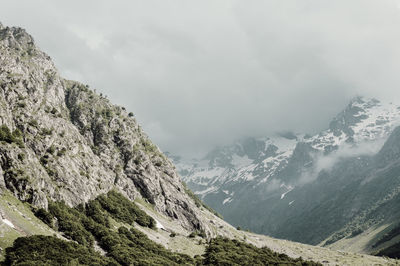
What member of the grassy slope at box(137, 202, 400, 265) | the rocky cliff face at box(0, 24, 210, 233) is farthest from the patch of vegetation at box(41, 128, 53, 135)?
the grassy slope at box(137, 202, 400, 265)

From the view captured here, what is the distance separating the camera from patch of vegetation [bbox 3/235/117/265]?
6475 cm

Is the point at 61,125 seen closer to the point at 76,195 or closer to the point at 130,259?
the point at 76,195

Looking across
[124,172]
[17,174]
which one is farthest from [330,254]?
[17,174]

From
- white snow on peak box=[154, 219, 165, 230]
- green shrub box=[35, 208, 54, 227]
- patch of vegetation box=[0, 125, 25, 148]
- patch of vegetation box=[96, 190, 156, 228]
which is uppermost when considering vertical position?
patch of vegetation box=[0, 125, 25, 148]

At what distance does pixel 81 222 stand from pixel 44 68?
118m

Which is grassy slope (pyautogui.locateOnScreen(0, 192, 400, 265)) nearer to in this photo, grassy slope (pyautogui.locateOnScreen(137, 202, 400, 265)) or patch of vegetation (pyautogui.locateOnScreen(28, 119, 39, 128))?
grassy slope (pyautogui.locateOnScreen(137, 202, 400, 265))

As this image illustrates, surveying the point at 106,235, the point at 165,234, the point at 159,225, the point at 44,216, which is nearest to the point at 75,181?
the point at 106,235

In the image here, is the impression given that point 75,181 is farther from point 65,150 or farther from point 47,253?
point 47,253

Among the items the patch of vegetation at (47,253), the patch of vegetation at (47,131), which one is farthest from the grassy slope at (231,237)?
the patch of vegetation at (47,253)

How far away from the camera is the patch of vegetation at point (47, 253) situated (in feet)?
212

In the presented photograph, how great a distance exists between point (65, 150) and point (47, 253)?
66.0 meters

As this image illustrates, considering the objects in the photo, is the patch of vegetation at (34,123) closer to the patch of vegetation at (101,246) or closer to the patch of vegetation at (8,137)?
the patch of vegetation at (8,137)

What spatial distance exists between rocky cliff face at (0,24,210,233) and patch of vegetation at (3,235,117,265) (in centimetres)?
2291

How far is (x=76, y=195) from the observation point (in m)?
118
